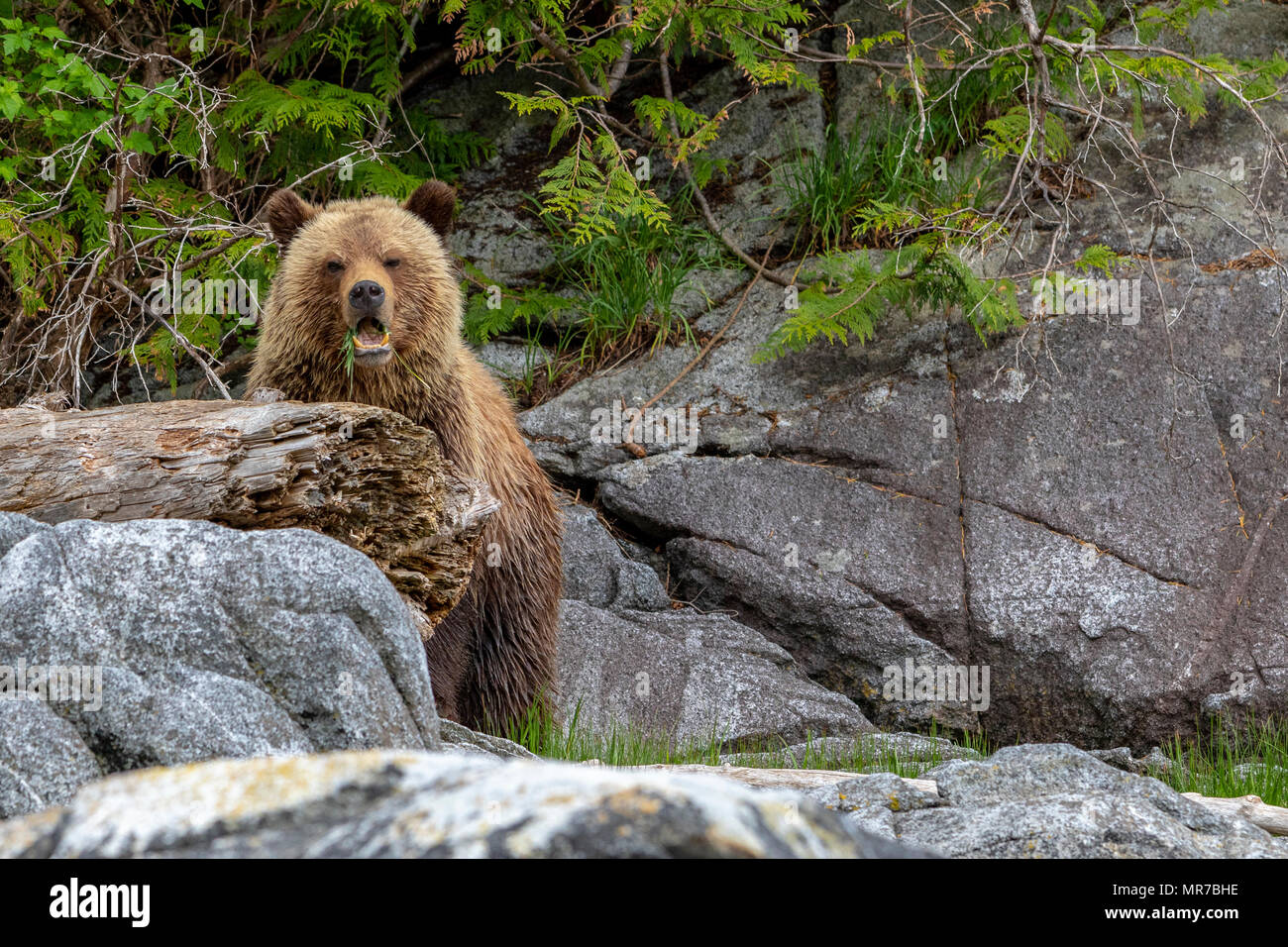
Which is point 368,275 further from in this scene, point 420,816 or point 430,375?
point 420,816

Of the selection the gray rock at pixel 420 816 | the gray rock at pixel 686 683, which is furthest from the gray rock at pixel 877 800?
the gray rock at pixel 686 683

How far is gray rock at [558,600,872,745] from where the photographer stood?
6414 mm

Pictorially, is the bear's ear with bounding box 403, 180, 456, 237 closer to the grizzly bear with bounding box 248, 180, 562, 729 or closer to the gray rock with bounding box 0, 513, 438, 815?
the grizzly bear with bounding box 248, 180, 562, 729

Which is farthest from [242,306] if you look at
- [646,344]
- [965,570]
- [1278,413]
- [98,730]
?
[1278,413]

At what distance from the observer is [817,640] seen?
722cm

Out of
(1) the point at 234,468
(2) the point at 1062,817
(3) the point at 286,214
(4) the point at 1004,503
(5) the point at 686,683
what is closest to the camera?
(2) the point at 1062,817

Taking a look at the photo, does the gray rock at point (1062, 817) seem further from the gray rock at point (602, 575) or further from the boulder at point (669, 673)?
the gray rock at point (602, 575)

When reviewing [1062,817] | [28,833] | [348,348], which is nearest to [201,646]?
[28,833]

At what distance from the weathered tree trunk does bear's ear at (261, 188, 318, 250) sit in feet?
5.59

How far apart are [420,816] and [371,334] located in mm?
3976

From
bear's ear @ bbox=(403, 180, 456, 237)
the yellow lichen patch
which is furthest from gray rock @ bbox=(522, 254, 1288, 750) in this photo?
the yellow lichen patch

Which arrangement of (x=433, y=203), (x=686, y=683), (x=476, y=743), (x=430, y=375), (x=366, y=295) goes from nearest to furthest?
(x=476, y=743) → (x=366, y=295) → (x=430, y=375) → (x=433, y=203) → (x=686, y=683)

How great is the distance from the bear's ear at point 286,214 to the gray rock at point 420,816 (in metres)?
4.43

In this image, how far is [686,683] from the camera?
6676 millimetres
